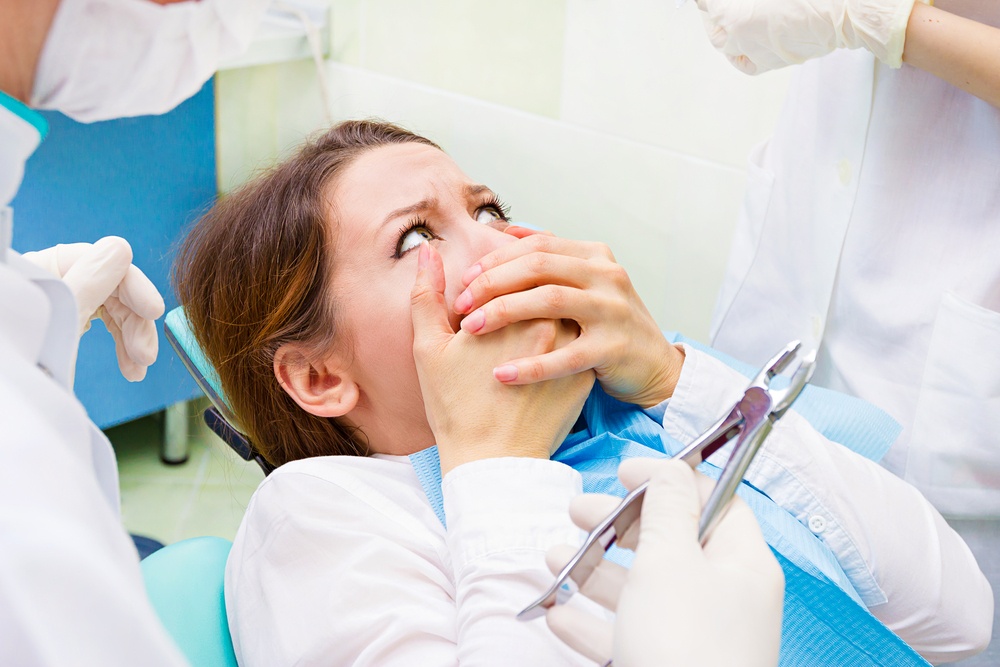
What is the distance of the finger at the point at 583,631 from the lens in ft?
2.21

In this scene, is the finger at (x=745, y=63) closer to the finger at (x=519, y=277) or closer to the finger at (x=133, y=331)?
the finger at (x=519, y=277)

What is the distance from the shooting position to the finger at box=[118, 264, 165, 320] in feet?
3.95

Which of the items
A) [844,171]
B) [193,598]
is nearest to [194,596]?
[193,598]

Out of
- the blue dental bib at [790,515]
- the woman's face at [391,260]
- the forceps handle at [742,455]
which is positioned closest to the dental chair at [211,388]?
the woman's face at [391,260]

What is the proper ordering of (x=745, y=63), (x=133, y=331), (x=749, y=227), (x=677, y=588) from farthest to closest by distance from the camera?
(x=749, y=227)
(x=745, y=63)
(x=133, y=331)
(x=677, y=588)

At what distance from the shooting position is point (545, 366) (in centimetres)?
103

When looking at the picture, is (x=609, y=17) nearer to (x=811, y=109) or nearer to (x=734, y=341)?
(x=811, y=109)

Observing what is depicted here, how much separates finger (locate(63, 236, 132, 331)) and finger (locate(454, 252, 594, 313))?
432 millimetres

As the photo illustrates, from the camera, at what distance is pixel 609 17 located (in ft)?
6.04

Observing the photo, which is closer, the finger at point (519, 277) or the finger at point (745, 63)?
the finger at point (519, 277)

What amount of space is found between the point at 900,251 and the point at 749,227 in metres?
0.27

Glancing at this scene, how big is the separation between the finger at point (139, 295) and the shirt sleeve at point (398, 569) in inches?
12.5

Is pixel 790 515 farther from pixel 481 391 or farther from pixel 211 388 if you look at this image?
pixel 211 388

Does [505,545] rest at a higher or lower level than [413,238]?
lower
